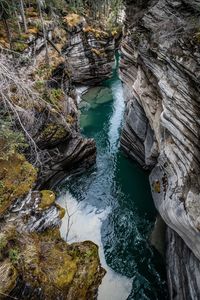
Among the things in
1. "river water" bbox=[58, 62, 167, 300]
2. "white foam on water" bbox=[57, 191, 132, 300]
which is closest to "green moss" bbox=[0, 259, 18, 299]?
"white foam on water" bbox=[57, 191, 132, 300]

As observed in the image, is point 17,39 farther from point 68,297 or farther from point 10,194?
point 68,297

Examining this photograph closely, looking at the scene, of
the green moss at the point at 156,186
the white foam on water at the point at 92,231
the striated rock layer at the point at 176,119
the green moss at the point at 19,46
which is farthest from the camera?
the green moss at the point at 19,46

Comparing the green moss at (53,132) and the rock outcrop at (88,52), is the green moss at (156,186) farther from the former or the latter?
the rock outcrop at (88,52)

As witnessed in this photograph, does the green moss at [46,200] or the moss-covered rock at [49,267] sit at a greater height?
the green moss at [46,200]

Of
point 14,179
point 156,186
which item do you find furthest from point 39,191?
point 156,186

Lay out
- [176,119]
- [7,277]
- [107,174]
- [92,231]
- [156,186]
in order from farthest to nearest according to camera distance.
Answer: [107,174] < [92,231] < [156,186] < [176,119] < [7,277]

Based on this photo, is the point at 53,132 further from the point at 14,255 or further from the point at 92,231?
the point at 14,255

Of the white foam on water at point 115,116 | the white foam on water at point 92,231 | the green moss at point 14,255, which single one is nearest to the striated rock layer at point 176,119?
the white foam on water at point 92,231
